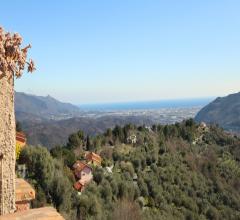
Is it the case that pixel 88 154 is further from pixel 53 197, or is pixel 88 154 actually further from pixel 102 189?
pixel 53 197

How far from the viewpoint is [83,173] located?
104ft

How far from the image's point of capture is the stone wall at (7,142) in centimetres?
482

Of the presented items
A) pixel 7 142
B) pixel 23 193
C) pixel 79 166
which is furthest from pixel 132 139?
pixel 7 142

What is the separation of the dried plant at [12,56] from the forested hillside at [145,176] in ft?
53.0

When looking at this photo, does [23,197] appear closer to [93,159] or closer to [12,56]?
[12,56]

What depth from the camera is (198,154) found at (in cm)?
5106

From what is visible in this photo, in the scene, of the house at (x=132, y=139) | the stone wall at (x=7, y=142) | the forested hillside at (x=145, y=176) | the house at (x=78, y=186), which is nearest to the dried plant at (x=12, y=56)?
the stone wall at (x=7, y=142)

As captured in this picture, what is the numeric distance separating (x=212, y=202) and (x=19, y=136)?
1815cm

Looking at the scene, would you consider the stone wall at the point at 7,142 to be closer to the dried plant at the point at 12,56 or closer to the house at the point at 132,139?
the dried plant at the point at 12,56

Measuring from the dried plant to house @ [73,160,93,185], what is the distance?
85.2 ft

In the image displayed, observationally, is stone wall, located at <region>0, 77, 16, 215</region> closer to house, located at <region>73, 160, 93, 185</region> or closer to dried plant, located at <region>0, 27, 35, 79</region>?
dried plant, located at <region>0, 27, 35, 79</region>

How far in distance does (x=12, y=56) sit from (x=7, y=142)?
0.96m

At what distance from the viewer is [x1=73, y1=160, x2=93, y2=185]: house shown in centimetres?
3091

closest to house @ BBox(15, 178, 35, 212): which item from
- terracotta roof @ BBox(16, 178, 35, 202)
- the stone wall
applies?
terracotta roof @ BBox(16, 178, 35, 202)
